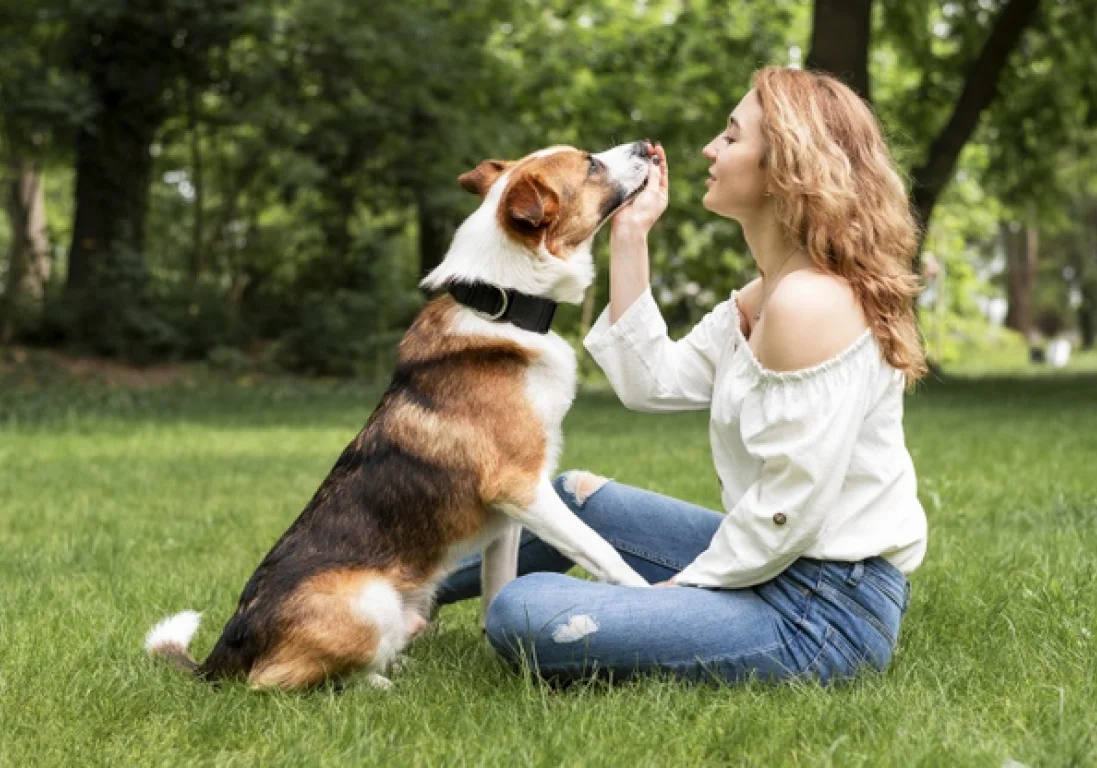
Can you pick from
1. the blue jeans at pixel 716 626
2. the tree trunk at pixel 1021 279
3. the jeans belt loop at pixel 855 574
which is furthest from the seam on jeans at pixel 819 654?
the tree trunk at pixel 1021 279

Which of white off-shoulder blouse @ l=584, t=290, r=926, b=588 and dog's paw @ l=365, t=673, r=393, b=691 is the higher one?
white off-shoulder blouse @ l=584, t=290, r=926, b=588

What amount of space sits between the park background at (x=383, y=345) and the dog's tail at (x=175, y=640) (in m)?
0.15

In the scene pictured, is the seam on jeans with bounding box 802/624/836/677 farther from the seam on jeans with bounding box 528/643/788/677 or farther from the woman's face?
the woman's face

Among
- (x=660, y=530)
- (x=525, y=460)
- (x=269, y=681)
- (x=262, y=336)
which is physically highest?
(x=525, y=460)

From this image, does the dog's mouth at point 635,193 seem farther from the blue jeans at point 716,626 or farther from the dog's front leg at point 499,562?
the blue jeans at point 716,626

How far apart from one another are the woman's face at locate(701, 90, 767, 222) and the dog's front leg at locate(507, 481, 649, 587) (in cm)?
97

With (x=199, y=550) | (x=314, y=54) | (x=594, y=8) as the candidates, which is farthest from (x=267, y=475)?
(x=594, y=8)

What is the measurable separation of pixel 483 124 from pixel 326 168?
2355 mm

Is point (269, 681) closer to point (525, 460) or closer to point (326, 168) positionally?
point (525, 460)

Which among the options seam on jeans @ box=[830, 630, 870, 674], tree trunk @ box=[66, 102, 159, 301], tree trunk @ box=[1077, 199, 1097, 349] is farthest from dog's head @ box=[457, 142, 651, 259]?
tree trunk @ box=[1077, 199, 1097, 349]

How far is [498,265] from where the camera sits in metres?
4.04

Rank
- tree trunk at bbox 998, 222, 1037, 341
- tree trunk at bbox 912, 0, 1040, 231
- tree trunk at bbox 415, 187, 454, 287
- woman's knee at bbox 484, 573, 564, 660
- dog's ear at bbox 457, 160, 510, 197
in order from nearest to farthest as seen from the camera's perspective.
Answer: woman's knee at bbox 484, 573, 564, 660
dog's ear at bbox 457, 160, 510, 197
tree trunk at bbox 912, 0, 1040, 231
tree trunk at bbox 415, 187, 454, 287
tree trunk at bbox 998, 222, 1037, 341

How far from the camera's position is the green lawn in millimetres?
3070

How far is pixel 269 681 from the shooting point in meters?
3.59
